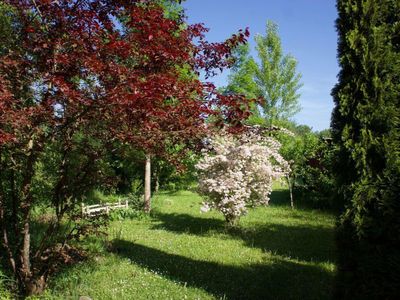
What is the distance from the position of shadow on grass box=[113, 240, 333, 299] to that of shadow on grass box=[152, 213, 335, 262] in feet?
4.02

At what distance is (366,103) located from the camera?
5254mm

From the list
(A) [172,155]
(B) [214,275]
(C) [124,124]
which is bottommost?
(B) [214,275]

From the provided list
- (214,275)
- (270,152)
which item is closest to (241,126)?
(214,275)

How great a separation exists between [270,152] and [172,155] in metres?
6.73

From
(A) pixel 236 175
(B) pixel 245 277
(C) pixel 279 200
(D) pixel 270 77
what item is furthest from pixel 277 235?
(D) pixel 270 77

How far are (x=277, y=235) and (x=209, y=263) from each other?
4.19 m

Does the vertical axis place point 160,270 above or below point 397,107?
below

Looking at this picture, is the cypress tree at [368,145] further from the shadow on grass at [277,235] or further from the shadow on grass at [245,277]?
the shadow on grass at [277,235]

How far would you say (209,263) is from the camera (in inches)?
348

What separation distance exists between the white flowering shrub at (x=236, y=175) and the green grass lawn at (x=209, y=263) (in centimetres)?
108

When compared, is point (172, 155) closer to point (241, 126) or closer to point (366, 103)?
point (241, 126)

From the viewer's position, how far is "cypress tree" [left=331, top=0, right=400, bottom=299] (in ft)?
15.5

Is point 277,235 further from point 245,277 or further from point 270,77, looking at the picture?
point 270,77

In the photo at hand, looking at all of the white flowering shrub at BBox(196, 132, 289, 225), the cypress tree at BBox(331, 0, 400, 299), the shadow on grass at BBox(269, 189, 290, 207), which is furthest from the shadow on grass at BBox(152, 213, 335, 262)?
the shadow on grass at BBox(269, 189, 290, 207)
